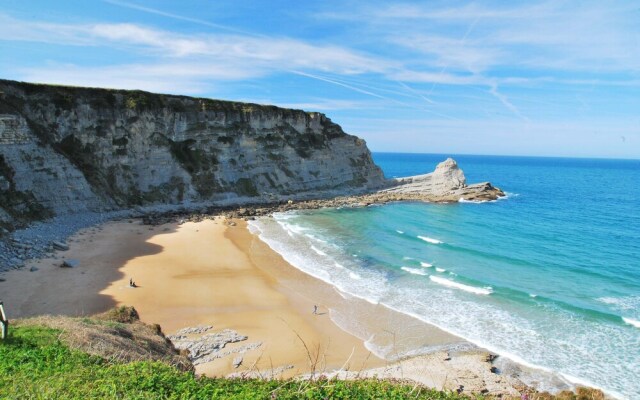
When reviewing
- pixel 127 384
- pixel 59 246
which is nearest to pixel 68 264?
pixel 59 246

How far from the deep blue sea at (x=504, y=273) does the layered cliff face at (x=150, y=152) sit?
12.7 m

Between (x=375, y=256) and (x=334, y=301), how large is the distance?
984 centimetres

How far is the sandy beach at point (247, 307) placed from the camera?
640 inches

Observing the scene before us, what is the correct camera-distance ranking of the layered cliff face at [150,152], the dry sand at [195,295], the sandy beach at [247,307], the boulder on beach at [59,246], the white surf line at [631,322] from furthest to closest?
the layered cliff face at [150,152] < the boulder on beach at [59,246] < the white surf line at [631,322] < the dry sand at [195,295] < the sandy beach at [247,307]

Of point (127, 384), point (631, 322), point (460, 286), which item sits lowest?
point (460, 286)

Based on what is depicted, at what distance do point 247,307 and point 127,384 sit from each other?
14.1 meters

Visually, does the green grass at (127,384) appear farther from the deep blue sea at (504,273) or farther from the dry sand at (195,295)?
the deep blue sea at (504,273)

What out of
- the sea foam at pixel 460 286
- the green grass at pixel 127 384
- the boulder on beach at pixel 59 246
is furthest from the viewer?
the boulder on beach at pixel 59 246

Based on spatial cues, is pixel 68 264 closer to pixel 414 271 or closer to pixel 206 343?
pixel 206 343

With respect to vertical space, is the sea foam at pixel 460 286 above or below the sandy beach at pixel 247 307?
above

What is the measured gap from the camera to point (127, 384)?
8.19m

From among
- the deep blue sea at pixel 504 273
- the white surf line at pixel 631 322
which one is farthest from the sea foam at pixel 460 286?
the white surf line at pixel 631 322

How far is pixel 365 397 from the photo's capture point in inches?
326

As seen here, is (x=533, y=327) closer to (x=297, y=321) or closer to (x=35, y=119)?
(x=297, y=321)
